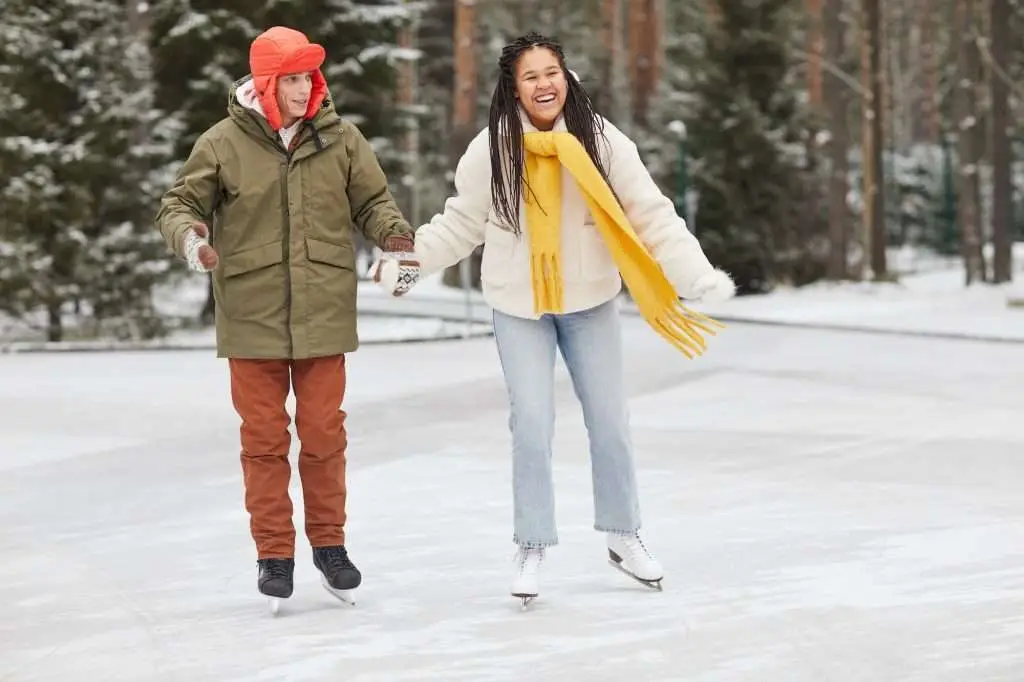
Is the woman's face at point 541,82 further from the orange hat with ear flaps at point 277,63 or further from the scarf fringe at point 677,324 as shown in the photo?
the scarf fringe at point 677,324

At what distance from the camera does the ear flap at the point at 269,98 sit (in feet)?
22.2

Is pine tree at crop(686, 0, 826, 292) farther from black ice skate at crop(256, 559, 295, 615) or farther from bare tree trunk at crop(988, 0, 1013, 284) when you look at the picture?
black ice skate at crop(256, 559, 295, 615)

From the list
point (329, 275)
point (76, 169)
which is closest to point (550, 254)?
point (329, 275)

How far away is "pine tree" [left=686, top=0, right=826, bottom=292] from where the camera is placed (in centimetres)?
3166

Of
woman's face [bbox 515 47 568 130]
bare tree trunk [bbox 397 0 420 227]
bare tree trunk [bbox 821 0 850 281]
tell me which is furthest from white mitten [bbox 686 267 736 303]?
bare tree trunk [bbox 397 0 420 227]

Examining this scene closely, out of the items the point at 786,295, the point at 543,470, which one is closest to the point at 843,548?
the point at 543,470

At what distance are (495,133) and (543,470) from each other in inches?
47.2

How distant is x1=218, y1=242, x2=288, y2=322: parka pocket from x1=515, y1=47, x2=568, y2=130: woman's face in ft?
3.26

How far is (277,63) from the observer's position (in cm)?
673

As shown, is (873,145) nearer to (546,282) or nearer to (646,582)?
(646,582)

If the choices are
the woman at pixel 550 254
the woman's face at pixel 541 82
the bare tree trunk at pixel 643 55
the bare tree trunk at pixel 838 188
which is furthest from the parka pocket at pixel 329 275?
the bare tree trunk at pixel 643 55

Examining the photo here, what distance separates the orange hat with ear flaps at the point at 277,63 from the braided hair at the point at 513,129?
2.03 feet

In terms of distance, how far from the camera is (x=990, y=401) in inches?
565

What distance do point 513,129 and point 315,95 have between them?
0.69 metres
